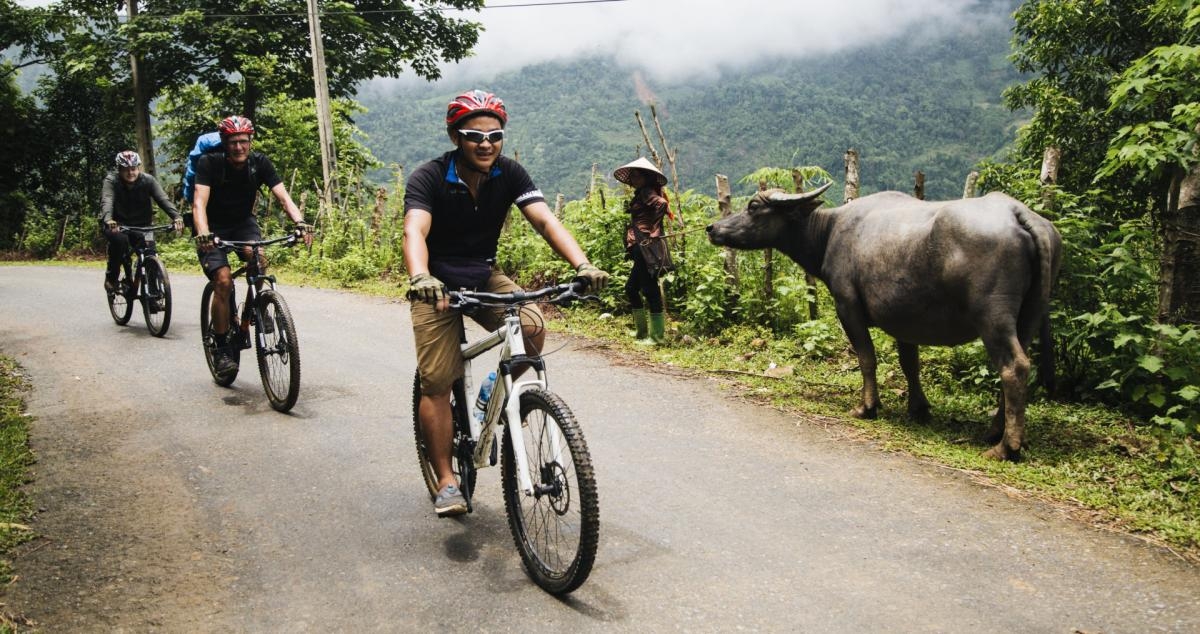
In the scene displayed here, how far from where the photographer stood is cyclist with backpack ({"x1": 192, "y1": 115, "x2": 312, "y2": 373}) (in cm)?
632

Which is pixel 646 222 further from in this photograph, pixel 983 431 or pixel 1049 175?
pixel 983 431

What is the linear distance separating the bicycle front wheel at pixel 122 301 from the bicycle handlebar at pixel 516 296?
764 centimetres

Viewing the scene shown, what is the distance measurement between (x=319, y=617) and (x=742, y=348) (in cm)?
556

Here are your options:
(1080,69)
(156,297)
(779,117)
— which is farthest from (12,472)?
(779,117)

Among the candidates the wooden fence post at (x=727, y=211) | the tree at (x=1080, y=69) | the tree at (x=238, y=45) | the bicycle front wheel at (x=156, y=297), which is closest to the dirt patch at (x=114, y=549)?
the bicycle front wheel at (x=156, y=297)

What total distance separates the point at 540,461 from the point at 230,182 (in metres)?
4.56

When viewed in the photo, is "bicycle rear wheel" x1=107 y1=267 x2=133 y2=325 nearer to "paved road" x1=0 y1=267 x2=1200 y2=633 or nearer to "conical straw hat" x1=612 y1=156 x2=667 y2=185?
"paved road" x1=0 y1=267 x2=1200 y2=633

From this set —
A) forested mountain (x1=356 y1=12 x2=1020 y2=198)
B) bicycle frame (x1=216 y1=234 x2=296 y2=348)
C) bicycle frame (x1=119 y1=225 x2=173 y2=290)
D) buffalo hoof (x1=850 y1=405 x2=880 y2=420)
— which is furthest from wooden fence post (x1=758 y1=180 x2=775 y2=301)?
forested mountain (x1=356 y1=12 x2=1020 y2=198)

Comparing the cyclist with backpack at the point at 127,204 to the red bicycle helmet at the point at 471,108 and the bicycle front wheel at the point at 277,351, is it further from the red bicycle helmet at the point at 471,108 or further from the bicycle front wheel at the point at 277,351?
the red bicycle helmet at the point at 471,108

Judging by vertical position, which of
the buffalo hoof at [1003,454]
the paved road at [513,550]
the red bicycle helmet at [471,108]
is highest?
the red bicycle helmet at [471,108]

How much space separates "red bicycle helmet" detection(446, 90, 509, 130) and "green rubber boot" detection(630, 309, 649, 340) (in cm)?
503

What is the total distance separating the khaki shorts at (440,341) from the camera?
150 inches

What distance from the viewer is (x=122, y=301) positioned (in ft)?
31.7

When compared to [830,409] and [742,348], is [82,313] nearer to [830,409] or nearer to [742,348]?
[742,348]
